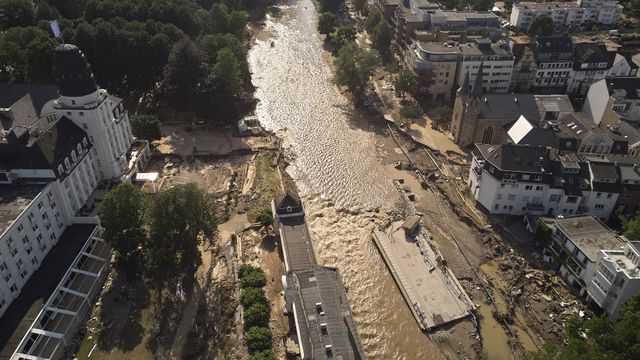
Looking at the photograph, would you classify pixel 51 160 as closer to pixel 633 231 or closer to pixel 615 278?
pixel 615 278

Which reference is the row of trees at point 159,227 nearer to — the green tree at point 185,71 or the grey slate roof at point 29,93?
the grey slate roof at point 29,93

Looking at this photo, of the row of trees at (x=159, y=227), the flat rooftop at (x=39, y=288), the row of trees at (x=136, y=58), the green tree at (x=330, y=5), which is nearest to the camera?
the flat rooftop at (x=39, y=288)

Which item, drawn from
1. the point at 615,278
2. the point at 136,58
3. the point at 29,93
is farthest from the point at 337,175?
the point at 29,93

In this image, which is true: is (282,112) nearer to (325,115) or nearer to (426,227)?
(325,115)

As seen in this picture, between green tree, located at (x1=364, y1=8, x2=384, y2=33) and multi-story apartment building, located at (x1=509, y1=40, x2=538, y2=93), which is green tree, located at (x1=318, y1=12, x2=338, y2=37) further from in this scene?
multi-story apartment building, located at (x1=509, y1=40, x2=538, y2=93)

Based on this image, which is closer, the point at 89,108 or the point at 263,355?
the point at 263,355

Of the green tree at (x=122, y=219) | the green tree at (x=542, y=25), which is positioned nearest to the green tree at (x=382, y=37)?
the green tree at (x=542, y=25)
